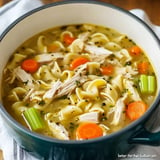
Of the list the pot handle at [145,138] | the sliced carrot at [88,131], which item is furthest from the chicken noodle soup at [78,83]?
the pot handle at [145,138]

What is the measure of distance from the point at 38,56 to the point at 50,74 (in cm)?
16

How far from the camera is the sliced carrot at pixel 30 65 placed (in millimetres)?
2521

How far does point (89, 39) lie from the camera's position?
2.71 meters

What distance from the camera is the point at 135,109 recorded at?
228 cm

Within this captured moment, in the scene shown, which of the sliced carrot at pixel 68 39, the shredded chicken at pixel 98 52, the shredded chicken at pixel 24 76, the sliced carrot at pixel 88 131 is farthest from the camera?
the sliced carrot at pixel 68 39

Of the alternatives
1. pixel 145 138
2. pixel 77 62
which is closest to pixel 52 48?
pixel 77 62

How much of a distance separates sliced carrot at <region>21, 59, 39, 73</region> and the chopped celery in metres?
0.31

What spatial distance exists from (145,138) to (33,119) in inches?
21.3

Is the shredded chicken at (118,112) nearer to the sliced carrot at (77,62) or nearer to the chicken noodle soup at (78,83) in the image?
the chicken noodle soup at (78,83)

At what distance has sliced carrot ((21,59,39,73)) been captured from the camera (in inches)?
99.3

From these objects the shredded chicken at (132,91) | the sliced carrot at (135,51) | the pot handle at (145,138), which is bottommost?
the pot handle at (145,138)

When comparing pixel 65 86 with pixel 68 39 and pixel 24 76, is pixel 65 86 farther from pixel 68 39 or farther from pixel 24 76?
pixel 68 39

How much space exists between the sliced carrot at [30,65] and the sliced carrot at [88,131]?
18.9 inches

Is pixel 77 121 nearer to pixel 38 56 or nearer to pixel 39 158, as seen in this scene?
pixel 39 158
